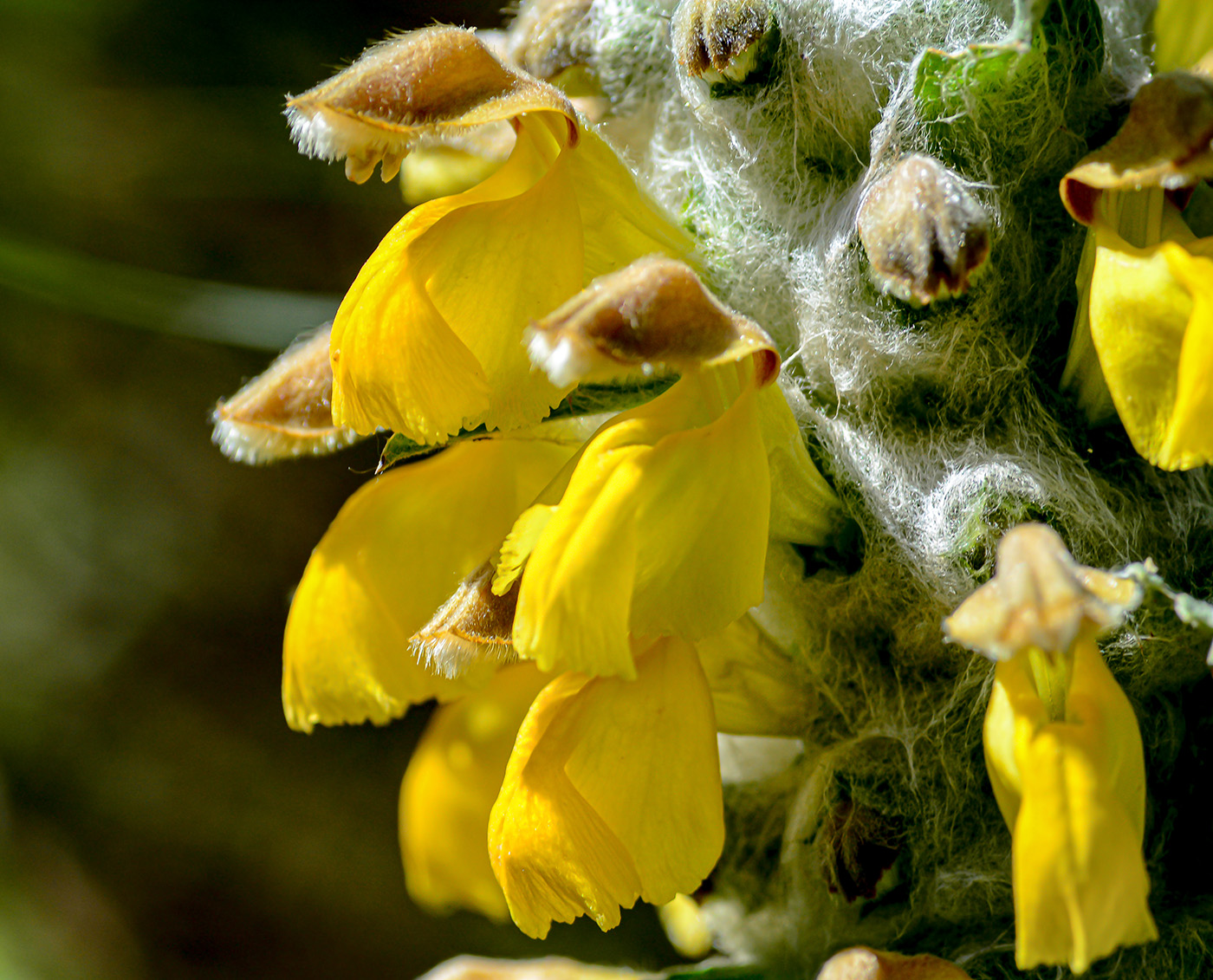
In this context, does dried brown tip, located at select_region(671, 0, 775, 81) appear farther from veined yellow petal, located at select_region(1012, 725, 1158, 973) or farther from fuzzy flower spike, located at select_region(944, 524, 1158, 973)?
veined yellow petal, located at select_region(1012, 725, 1158, 973)

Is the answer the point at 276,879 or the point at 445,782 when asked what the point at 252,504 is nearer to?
the point at 276,879

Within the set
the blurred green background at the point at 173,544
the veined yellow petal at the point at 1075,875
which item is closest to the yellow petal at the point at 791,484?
the veined yellow petal at the point at 1075,875

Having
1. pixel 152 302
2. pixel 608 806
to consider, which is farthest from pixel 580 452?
pixel 152 302

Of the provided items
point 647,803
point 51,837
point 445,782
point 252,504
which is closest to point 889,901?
point 647,803

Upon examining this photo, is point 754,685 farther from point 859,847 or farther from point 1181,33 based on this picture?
point 1181,33

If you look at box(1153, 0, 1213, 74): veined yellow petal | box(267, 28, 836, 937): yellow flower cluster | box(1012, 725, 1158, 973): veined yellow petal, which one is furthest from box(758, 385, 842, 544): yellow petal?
box(1153, 0, 1213, 74): veined yellow petal

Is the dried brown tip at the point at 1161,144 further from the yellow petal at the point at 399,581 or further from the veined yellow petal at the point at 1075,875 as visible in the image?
the yellow petal at the point at 399,581
